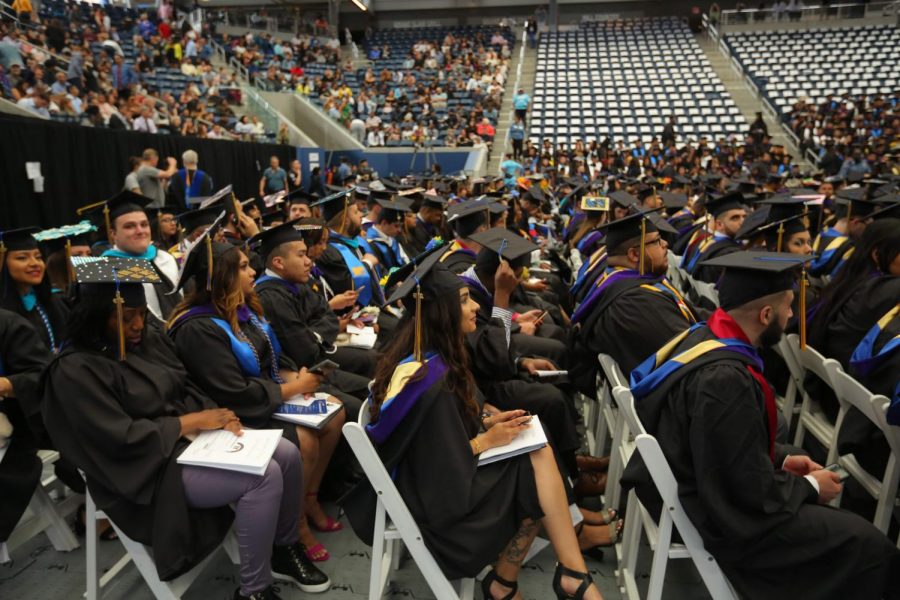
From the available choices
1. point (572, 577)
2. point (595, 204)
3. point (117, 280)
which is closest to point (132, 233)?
point (117, 280)

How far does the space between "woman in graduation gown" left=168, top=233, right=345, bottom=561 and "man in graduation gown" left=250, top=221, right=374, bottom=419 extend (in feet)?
0.97

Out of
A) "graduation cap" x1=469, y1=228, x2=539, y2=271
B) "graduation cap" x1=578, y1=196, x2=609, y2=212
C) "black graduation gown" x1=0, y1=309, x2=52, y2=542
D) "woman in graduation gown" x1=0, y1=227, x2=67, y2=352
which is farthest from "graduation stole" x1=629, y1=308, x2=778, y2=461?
"graduation cap" x1=578, y1=196, x2=609, y2=212

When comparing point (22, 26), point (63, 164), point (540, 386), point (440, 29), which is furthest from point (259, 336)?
point (440, 29)

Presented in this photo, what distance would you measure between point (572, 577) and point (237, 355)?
5.57 ft

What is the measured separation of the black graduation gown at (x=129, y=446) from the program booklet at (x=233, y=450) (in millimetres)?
69

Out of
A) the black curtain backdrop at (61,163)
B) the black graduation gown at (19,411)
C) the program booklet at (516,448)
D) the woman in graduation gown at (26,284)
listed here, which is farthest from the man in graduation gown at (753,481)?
the black curtain backdrop at (61,163)

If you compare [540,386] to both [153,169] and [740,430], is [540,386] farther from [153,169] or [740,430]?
[153,169]

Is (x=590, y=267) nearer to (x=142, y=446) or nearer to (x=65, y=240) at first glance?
(x=142, y=446)

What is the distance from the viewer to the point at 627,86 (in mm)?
22797

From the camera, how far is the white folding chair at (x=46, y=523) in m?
2.77

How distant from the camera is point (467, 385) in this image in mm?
2449

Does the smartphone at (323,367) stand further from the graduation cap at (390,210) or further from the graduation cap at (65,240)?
the graduation cap at (390,210)

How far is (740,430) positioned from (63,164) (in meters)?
9.25

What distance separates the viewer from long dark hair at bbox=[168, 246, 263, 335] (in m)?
2.87
